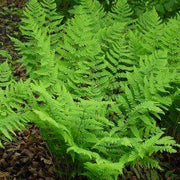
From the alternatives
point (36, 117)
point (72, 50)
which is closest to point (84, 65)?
point (72, 50)

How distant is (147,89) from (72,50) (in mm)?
799

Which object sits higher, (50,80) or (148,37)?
(148,37)

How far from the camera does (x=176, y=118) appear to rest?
330 cm

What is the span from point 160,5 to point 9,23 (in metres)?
2.82

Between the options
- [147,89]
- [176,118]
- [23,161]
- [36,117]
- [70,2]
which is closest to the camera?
[36,117]

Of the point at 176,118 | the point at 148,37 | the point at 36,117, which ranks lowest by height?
the point at 36,117

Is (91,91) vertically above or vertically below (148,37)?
below

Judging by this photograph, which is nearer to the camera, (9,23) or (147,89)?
(147,89)

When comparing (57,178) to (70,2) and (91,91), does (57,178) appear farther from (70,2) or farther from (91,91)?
(70,2)

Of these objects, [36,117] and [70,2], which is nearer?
[36,117]

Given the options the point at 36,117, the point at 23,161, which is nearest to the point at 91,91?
the point at 36,117

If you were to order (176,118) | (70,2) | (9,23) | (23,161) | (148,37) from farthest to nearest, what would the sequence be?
(9,23) → (70,2) → (148,37) → (176,118) → (23,161)

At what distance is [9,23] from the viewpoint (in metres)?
5.87

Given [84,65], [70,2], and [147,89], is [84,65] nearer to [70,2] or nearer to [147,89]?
[147,89]
